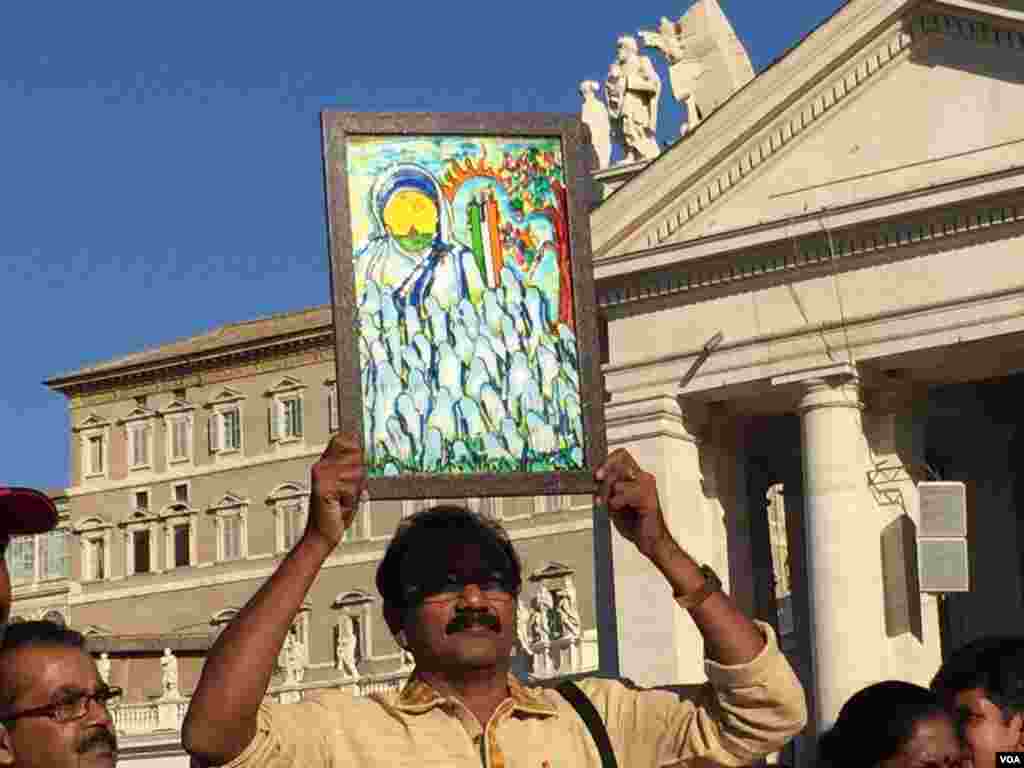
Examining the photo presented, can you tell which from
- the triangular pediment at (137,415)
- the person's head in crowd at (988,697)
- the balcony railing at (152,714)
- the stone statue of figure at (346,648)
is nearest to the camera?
the person's head in crowd at (988,697)

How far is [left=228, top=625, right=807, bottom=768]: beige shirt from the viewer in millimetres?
6086

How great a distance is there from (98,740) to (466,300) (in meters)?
1.73

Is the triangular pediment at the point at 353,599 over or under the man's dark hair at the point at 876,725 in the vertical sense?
over

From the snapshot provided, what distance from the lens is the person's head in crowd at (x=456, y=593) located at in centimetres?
617

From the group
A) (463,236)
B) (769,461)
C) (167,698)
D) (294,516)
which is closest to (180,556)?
(294,516)

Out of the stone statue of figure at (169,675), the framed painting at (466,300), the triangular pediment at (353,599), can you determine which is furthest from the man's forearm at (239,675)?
the triangular pediment at (353,599)

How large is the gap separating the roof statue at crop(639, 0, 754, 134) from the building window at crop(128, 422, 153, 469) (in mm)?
45783

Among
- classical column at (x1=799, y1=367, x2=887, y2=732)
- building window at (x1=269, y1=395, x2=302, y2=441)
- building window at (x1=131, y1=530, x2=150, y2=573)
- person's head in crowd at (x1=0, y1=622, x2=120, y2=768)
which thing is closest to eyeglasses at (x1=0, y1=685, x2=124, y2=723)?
person's head in crowd at (x1=0, y1=622, x2=120, y2=768)

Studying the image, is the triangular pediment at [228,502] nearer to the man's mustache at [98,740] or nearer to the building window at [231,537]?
the building window at [231,537]

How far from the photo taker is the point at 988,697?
25.8 ft

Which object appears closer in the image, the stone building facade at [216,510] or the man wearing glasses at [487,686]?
the man wearing glasses at [487,686]

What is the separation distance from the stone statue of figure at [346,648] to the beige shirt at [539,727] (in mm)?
55308

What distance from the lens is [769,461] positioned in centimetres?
3631

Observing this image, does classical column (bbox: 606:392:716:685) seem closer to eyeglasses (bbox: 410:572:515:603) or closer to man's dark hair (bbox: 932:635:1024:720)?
man's dark hair (bbox: 932:635:1024:720)
